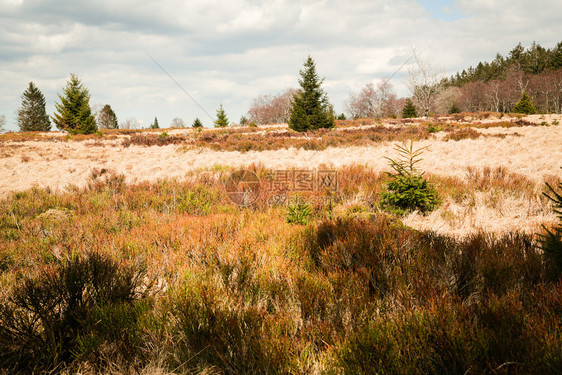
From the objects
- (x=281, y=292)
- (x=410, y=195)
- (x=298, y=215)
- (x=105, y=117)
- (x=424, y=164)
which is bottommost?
(x=281, y=292)

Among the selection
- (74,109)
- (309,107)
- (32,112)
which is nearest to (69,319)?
(309,107)

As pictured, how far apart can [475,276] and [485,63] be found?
377 ft

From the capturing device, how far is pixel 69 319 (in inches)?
81.4

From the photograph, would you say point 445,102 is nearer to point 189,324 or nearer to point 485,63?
point 485,63

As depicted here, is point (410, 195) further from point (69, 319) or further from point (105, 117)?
point (105, 117)

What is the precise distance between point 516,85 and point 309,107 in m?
66.1

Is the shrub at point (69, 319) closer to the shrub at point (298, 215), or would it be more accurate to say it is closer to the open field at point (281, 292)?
the open field at point (281, 292)

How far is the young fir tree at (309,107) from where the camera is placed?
24.6 m

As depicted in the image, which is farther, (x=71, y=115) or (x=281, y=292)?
(x=71, y=115)

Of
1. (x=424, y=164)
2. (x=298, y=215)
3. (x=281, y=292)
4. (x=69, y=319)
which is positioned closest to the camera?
(x=69, y=319)

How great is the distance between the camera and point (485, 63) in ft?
286

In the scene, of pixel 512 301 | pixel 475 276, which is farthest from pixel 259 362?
pixel 475 276

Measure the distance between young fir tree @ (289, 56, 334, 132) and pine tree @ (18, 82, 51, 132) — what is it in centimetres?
6057

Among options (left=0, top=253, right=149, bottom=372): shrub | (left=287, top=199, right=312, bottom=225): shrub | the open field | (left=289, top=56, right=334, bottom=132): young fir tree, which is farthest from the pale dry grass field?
(left=289, top=56, right=334, bottom=132): young fir tree
